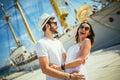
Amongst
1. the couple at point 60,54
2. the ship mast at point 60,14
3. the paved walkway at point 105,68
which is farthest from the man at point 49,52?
the ship mast at point 60,14

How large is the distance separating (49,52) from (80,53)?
296 millimetres

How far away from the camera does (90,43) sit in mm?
2195

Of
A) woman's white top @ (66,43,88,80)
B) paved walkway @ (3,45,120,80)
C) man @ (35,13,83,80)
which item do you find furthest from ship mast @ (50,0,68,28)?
woman's white top @ (66,43,88,80)

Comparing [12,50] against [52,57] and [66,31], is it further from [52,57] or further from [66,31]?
[52,57]

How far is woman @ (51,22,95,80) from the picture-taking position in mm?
2105

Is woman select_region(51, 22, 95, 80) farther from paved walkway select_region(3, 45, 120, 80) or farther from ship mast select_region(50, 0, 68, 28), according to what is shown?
ship mast select_region(50, 0, 68, 28)

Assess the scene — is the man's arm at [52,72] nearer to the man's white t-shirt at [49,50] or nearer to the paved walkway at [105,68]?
the man's white t-shirt at [49,50]

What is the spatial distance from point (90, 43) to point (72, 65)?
0.26 metres

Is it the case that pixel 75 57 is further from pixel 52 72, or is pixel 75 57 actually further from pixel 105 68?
pixel 105 68

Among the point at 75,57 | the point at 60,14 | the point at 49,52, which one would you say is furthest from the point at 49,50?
the point at 60,14

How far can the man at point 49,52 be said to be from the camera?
6.89 ft

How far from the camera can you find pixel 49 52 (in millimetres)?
2234

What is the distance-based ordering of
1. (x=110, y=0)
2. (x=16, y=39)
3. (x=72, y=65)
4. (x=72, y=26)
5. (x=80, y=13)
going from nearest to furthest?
(x=72, y=65) → (x=80, y=13) → (x=110, y=0) → (x=72, y=26) → (x=16, y=39)

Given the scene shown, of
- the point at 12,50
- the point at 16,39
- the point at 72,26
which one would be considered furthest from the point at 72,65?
the point at 16,39
